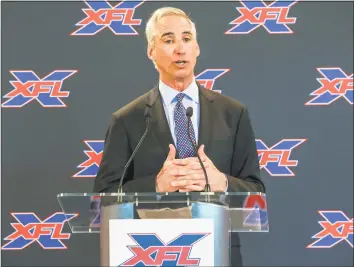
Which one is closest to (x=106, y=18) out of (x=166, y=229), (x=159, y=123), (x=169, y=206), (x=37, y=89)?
(x=37, y=89)

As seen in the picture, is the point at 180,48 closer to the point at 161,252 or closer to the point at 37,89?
the point at 37,89

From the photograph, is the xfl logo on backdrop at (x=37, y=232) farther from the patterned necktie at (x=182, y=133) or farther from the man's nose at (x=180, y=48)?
the man's nose at (x=180, y=48)

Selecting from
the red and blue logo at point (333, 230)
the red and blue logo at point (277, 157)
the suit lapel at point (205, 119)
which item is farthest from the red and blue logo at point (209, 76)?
the red and blue logo at point (333, 230)

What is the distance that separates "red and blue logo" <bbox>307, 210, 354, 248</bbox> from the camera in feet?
14.0

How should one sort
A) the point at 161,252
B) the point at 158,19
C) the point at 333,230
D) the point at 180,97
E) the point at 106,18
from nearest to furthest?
the point at 161,252, the point at 180,97, the point at 158,19, the point at 333,230, the point at 106,18

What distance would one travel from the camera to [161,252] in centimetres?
227

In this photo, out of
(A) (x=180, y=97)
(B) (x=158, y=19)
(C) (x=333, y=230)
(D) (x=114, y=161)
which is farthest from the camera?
(C) (x=333, y=230)

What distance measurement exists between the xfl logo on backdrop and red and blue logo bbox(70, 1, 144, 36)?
1133 millimetres

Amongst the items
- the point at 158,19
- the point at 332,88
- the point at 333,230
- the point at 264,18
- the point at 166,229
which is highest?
the point at 264,18

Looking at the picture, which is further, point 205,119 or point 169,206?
point 205,119

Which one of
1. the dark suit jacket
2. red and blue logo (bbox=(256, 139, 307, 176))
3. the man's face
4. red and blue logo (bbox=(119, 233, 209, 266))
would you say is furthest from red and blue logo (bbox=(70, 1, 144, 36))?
red and blue logo (bbox=(119, 233, 209, 266))

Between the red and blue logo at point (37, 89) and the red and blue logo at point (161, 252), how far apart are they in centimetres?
220

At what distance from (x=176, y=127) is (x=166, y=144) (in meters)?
0.10

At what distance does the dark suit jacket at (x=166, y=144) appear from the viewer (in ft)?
11.5
